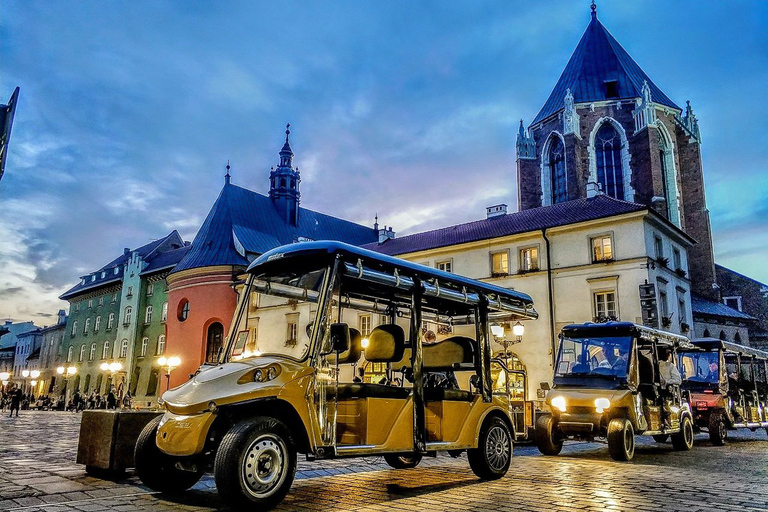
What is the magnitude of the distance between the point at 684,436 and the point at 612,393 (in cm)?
359

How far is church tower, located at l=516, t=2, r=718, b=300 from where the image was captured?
40.4 metres

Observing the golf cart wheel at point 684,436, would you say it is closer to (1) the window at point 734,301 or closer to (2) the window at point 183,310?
(2) the window at point 183,310

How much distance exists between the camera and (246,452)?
543 cm

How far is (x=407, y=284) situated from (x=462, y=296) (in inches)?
48.9

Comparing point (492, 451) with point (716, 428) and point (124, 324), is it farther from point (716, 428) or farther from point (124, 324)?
point (124, 324)

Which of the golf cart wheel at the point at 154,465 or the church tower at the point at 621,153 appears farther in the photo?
the church tower at the point at 621,153

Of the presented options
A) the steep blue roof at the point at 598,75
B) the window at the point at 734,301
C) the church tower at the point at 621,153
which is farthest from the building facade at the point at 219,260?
the window at the point at 734,301

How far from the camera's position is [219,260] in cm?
4031

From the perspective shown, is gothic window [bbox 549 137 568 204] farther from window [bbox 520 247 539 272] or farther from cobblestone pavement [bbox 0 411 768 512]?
cobblestone pavement [bbox 0 411 768 512]

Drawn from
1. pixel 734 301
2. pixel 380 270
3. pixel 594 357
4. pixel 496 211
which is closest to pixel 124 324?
pixel 496 211

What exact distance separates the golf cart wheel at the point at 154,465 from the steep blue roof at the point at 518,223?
79.0 ft

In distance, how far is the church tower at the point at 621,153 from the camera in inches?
1592

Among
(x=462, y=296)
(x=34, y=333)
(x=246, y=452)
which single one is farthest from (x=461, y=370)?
(x=34, y=333)

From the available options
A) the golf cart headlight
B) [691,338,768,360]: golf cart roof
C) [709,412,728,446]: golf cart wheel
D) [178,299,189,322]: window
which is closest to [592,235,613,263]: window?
[691,338,768,360]: golf cart roof
